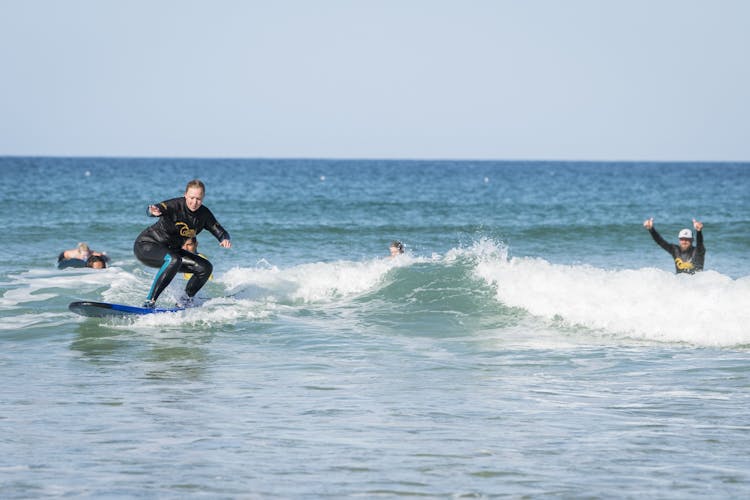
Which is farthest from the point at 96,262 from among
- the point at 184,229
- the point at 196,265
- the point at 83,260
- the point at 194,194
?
the point at 194,194

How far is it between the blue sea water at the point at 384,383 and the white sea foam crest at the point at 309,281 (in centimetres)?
7

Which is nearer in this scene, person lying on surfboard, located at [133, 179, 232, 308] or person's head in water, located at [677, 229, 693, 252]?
person lying on surfboard, located at [133, 179, 232, 308]

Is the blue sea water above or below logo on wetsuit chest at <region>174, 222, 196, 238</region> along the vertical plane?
below

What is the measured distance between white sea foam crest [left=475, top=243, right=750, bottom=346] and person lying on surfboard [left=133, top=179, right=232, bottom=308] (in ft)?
18.1

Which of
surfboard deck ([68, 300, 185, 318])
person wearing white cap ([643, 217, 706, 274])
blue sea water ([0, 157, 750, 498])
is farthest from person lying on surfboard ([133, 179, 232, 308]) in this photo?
person wearing white cap ([643, 217, 706, 274])

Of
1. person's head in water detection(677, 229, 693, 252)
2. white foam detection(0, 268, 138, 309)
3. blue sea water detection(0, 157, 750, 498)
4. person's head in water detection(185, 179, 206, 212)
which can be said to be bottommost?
white foam detection(0, 268, 138, 309)

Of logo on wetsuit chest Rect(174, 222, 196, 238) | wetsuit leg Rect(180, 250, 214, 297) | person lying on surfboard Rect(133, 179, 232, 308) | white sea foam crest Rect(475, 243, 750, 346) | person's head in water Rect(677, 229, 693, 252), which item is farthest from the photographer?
person's head in water Rect(677, 229, 693, 252)

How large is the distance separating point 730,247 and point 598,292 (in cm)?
1455

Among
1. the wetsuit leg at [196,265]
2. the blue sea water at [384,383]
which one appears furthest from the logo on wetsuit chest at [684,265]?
the wetsuit leg at [196,265]

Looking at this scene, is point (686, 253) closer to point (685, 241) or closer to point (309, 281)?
point (685, 241)

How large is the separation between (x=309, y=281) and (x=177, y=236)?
18.9 feet

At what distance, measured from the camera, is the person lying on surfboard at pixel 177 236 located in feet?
40.5

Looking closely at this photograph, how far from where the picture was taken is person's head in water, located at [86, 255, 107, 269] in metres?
20.3

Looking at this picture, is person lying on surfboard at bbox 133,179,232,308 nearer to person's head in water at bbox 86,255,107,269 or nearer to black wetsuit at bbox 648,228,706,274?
black wetsuit at bbox 648,228,706,274
